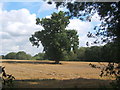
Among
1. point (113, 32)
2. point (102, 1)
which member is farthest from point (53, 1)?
point (113, 32)

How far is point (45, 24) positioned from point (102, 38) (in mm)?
50121

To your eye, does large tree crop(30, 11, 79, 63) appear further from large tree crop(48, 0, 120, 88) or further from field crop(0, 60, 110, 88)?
large tree crop(48, 0, 120, 88)

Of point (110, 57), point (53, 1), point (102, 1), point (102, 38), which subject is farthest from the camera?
point (53, 1)

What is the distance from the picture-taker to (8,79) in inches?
167

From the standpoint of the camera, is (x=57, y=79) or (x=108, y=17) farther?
(x=57, y=79)

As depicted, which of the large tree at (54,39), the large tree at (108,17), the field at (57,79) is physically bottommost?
the field at (57,79)

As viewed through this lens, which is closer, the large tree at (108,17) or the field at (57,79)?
the large tree at (108,17)

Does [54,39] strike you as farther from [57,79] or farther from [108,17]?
[108,17]

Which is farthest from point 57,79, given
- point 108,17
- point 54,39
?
point 54,39

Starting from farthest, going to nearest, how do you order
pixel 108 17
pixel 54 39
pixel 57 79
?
pixel 54 39 → pixel 57 79 → pixel 108 17

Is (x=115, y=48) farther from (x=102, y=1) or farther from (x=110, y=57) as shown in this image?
(x=102, y=1)

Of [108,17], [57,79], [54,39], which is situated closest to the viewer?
[108,17]

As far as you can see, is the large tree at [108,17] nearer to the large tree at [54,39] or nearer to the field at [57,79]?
the field at [57,79]

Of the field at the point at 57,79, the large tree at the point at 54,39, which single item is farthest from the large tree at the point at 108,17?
the large tree at the point at 54,39
